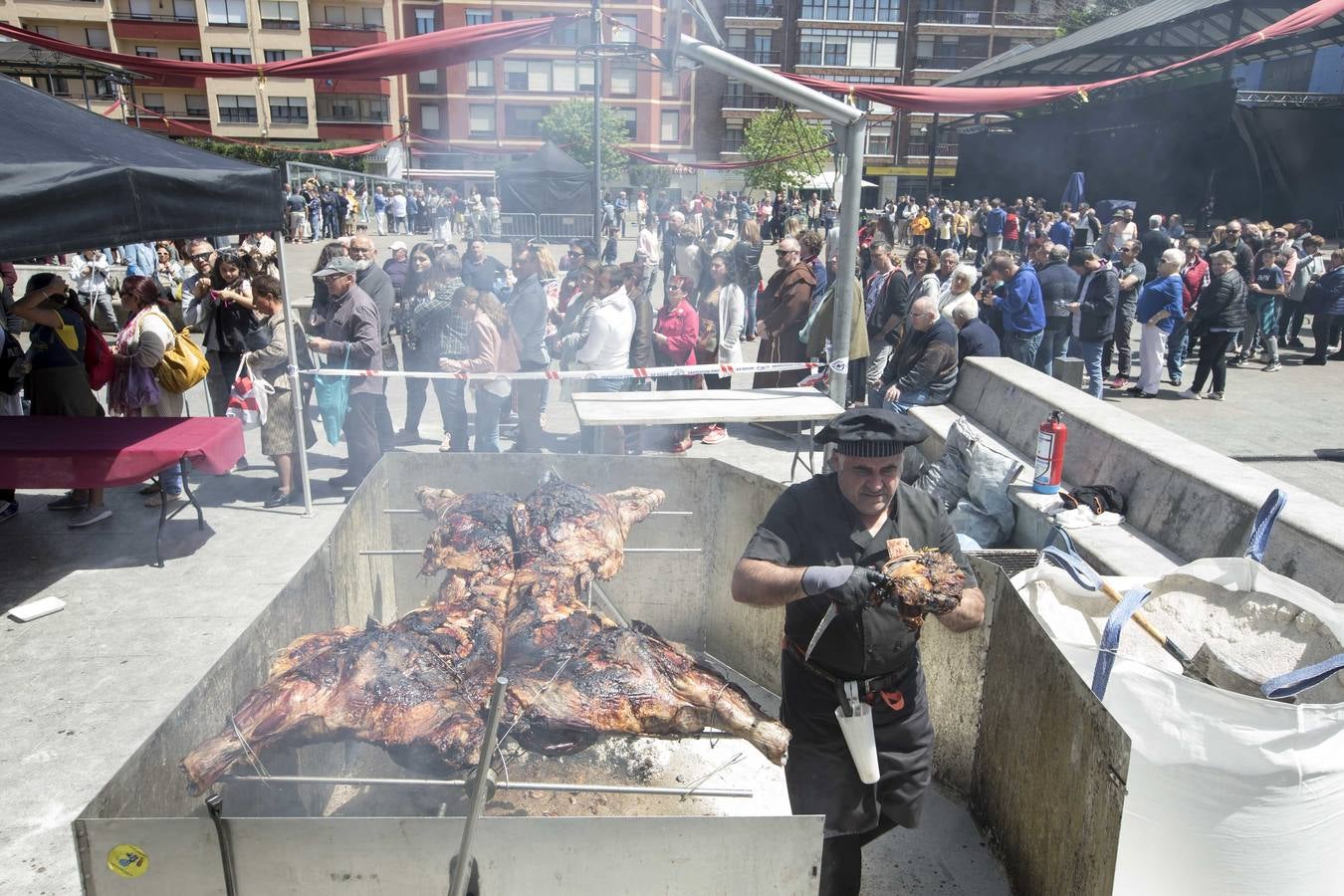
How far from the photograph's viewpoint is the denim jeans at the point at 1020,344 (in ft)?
31.9

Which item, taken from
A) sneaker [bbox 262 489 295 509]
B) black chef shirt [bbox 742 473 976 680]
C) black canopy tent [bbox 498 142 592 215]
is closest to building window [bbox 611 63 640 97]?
black canopy tent [bbox 498 142 592 215]

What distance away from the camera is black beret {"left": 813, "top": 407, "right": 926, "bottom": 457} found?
3061 millimetres

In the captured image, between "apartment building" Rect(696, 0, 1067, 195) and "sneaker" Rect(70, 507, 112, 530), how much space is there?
56840 millimetres

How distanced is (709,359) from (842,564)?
22.8 ft

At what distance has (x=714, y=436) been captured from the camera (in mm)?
9664

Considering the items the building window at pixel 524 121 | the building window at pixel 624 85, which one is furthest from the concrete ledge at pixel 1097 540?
the building window at pixel 624 85

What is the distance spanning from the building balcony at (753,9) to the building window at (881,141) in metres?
10.0

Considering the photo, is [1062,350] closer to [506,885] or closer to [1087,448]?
[1087,448]

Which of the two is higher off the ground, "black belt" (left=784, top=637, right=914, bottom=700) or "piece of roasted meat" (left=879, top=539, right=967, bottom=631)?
"piece of roasted meat" (left=879, top=539, right=967, bottom=631)

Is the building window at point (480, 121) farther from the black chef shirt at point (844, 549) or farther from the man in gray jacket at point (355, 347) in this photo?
the black chef shirt at point (844, 549)

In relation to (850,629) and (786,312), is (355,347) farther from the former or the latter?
(850,629)

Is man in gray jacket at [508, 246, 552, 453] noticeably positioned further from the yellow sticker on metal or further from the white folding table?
the yellow sticker on metal

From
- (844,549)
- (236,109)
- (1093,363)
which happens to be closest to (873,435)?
(844,549)

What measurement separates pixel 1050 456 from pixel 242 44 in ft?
189
